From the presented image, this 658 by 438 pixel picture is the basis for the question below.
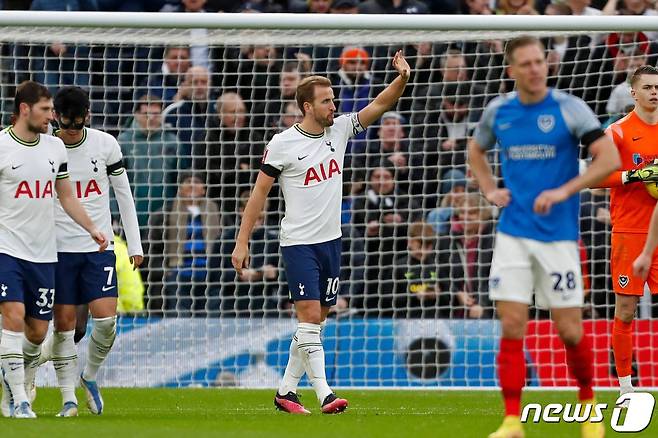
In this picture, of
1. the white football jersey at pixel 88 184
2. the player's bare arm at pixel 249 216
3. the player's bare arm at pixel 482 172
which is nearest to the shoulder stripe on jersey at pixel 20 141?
the white football jersey at pixel 88 184

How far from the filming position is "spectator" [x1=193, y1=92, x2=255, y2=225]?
14.4m

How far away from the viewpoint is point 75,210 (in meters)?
9.42

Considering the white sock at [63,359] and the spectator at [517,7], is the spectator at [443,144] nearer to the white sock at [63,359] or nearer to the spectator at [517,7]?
the spectator at [517,7]

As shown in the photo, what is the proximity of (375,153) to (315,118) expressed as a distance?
15.1 feet

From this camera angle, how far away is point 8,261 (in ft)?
30.1

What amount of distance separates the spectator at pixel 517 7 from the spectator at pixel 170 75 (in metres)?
3.86

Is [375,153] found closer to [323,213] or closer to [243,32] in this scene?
[243,32]

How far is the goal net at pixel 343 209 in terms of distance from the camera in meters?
13.6

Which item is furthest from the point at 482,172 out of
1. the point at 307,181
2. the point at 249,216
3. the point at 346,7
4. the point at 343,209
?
the point at 346,7

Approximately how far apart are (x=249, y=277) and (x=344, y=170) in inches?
61.9

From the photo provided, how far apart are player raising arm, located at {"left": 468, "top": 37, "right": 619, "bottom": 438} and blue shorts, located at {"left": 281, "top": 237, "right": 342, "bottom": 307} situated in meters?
2.63

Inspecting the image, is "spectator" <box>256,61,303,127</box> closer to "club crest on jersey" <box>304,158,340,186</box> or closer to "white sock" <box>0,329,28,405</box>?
"club crest on jersey" <box>304,158,340,186</box>

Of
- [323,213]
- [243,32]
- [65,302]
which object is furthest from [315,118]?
[243,32]

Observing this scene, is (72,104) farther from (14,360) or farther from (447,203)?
(447,203)
